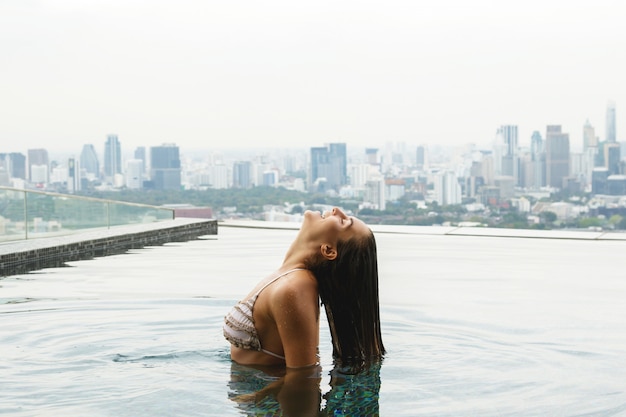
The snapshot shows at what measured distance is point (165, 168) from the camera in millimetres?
30781

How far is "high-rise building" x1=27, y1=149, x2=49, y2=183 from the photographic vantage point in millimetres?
31922

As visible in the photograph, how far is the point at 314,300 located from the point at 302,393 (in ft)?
1.12

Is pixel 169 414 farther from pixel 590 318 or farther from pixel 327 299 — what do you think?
pixel 590 318

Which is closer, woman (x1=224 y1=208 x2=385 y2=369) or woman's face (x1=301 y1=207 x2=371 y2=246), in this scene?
woman (x1=224 y1=208 x2=385 y2=369)

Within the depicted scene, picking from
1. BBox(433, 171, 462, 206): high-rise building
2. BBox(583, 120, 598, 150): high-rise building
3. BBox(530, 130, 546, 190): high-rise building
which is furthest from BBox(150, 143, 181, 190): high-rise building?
BBox(583, 120, 598, 150): high-rise building

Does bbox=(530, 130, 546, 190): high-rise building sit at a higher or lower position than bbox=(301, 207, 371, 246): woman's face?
higher

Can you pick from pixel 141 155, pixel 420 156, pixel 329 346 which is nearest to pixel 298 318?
pixel 329 346

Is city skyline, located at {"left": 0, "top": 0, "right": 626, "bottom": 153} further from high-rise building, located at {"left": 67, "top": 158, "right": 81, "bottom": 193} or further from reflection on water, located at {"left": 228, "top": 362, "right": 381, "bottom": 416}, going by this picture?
reflection on water, located at {"left": 228, "top": 362, "right": 381, "bottom": 416}

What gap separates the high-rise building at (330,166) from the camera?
2903 cm

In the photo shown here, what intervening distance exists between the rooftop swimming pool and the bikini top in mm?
114

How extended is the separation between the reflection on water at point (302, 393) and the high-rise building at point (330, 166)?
24.3 meters

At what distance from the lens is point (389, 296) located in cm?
662

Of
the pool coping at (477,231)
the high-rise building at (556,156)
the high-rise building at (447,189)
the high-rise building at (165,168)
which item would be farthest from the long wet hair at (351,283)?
the high-rise building at (165,168)

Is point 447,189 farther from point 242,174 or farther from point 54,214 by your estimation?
point 54,214
